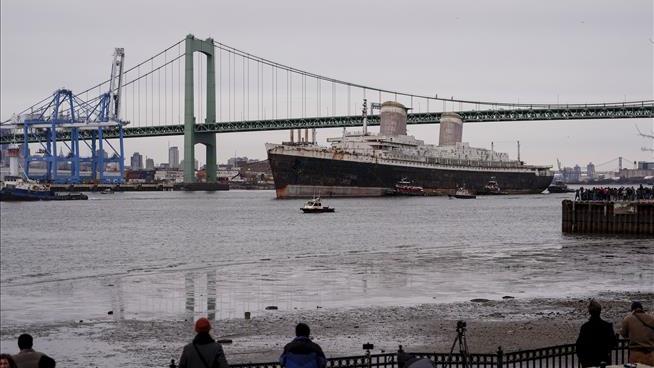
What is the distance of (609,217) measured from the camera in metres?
53.2

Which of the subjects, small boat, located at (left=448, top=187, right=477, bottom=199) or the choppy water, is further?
small boat, located at (left=448, top=187, right=477, bottom=199)

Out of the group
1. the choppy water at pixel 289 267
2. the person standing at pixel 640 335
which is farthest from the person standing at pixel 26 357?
the choppy water at pixel 289 267

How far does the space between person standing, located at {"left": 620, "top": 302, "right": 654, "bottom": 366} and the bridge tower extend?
458 ft

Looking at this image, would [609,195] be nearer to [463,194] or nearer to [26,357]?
[26,357]

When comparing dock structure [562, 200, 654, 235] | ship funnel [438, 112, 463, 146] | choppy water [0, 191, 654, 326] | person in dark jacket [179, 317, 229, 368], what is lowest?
choppy water [0, 191, 654, 326]

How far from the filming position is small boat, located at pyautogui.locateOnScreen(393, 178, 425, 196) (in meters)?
135

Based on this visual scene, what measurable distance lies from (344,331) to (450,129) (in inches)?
5444

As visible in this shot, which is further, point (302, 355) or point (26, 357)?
point (26, 357)

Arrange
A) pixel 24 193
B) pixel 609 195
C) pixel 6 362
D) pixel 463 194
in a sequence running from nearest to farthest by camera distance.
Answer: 1. pixel 6 362
2. pixel 609 195
3. pixel 24 193
4. pixel 463 194

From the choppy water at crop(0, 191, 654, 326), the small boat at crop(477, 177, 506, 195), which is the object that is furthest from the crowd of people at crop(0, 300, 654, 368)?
the small boat at crop(477, 177, 506, 195)

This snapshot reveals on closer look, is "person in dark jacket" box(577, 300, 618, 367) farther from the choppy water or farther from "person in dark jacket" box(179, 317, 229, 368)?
the choppy water

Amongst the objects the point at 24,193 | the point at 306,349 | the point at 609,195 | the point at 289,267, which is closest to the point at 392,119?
the point at 24,193

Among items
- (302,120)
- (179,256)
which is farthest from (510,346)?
(302,120)

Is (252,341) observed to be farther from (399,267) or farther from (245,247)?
(245,247)
